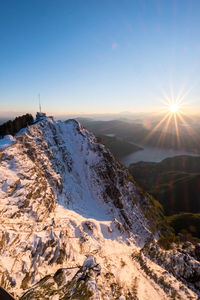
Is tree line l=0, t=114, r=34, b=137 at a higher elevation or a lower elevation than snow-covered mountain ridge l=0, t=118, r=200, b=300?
higher

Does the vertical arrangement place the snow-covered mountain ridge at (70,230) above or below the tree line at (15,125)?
below

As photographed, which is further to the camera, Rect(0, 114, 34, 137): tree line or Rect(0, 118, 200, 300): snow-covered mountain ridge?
Rect(0, 114, 34, 137): tree line

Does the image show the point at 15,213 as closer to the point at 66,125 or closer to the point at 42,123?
the point at 42,123

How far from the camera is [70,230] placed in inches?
1241

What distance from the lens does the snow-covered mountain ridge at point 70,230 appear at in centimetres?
2008

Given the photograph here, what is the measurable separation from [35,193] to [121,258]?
80.5ft

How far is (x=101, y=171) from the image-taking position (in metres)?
57.0

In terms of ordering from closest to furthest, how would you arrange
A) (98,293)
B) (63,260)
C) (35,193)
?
(98,293) < (63,260) < (35,193)

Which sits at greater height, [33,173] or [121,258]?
[33,173]

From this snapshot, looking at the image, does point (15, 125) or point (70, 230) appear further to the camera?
point (15, 125)

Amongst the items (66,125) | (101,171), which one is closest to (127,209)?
(101,171)

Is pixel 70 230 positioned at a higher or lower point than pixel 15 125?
lower

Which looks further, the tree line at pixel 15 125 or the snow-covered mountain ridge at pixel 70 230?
the tree line at pixel 15 125

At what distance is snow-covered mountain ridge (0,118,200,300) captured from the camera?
20.1 m
